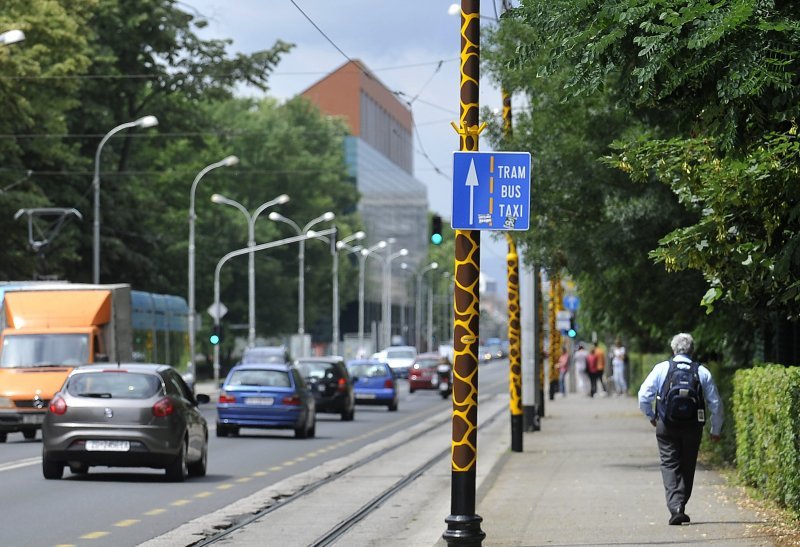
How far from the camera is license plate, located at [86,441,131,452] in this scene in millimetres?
20969

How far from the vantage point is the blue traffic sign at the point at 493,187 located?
12867 millimetres

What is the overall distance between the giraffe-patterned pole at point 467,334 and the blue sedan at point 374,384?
3997cm

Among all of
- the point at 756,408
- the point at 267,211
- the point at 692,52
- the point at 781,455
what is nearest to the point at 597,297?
the point at 756,408

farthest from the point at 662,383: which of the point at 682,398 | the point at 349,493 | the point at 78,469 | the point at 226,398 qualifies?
the point at 226,398

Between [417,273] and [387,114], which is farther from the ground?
[387,114]

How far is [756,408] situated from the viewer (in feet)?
56.1

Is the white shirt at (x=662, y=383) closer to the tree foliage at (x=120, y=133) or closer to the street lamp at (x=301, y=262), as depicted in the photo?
the tree foliage at (x=120, y=133)

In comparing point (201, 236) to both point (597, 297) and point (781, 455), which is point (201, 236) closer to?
point (597, 297)

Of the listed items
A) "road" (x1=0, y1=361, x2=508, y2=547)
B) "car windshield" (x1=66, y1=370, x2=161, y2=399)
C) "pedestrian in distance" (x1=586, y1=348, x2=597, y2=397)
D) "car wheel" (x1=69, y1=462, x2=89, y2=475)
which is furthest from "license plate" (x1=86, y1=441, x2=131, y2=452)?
"pedestrian in distance" (x1=586, y1=348, x2=597, y2=397)

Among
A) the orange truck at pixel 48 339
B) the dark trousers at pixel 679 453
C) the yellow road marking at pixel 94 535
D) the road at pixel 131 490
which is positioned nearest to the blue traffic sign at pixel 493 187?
the dark trousers at pixel 679 453

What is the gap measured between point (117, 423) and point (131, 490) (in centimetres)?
136

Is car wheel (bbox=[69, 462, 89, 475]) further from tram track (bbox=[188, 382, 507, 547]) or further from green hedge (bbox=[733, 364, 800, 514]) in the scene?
green hedge (bbox=[733, 364, 800, 514])

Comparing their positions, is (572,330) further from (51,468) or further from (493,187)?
(493,187)

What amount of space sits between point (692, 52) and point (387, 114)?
154 metres
